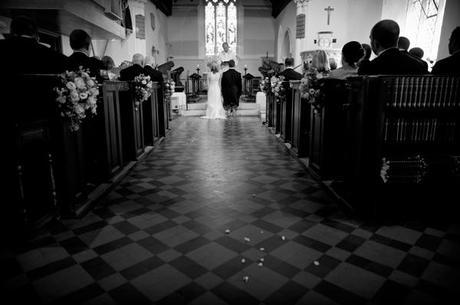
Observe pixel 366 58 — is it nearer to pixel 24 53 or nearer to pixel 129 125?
pixel 129 125

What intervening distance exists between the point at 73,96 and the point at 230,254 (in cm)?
187

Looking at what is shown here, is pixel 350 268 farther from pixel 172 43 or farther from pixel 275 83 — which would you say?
pixel 172 43

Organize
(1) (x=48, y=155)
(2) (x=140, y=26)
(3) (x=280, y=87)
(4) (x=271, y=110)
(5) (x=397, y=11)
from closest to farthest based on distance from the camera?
(1) (x=48, y=155), (3) (x=280, y=87), (4) (x=271, y=110), (5) (x=397, y=11), (2) (x=140, y=26)

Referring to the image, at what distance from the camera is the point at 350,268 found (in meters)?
2.39

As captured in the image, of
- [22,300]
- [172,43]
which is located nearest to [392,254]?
[22,300]

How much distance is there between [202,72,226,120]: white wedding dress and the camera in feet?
38.2

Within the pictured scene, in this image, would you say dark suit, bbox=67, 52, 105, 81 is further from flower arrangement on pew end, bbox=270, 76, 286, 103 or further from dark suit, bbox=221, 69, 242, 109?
dark suit, bbox=221, 69, 242, 109

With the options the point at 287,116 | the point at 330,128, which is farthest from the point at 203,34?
the point at 330,128

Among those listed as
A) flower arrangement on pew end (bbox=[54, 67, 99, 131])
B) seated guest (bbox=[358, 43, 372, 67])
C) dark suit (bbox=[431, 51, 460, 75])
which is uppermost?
seated guest (bbox=[358, 43, 372, 67])

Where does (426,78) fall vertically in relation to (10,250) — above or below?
above

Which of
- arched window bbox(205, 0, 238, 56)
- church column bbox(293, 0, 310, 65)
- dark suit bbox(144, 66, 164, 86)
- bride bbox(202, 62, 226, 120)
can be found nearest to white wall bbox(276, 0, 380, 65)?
church column bbox(293, 0, 310, 65)

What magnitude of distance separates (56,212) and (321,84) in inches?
121

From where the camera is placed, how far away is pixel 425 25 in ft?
33.0

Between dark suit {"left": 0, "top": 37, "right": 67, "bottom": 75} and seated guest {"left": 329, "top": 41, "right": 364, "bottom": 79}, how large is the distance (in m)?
3.05
